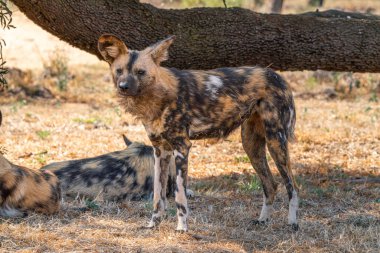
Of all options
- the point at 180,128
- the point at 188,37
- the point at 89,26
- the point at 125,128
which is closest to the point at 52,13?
the point at 89,26

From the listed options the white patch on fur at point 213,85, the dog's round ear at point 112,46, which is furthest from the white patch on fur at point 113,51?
the white patch on fur at point 213,85

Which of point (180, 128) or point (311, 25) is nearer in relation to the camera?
point (180, 128)

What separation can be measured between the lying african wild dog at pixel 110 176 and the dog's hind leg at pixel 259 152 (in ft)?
3.64

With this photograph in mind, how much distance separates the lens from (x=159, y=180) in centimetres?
547

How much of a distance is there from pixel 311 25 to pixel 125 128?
11.9 feet

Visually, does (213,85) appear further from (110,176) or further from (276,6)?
(276,6)

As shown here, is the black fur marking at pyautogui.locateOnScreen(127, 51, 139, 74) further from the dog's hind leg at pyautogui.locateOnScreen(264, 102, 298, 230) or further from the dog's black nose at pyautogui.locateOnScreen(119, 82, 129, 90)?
the dog's hind leg at pyautogui.locateOnScreen(264, 102, 298, 230)

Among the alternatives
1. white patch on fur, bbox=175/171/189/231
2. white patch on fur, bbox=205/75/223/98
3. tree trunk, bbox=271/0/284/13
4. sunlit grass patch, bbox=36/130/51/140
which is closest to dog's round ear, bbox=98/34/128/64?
white patch on fur, bbox=205/75/223/98

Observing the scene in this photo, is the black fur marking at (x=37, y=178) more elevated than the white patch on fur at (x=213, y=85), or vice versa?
the white patch on fur at (x=213, y=85)

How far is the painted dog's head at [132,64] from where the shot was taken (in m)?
4.97

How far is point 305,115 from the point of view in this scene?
10.8m

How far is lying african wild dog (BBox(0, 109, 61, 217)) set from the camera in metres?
5.56

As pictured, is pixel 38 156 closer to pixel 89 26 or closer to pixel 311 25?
pixel 89 26

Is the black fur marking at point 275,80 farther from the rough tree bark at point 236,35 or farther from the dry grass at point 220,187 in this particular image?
the rough tree bark at point 236,35
